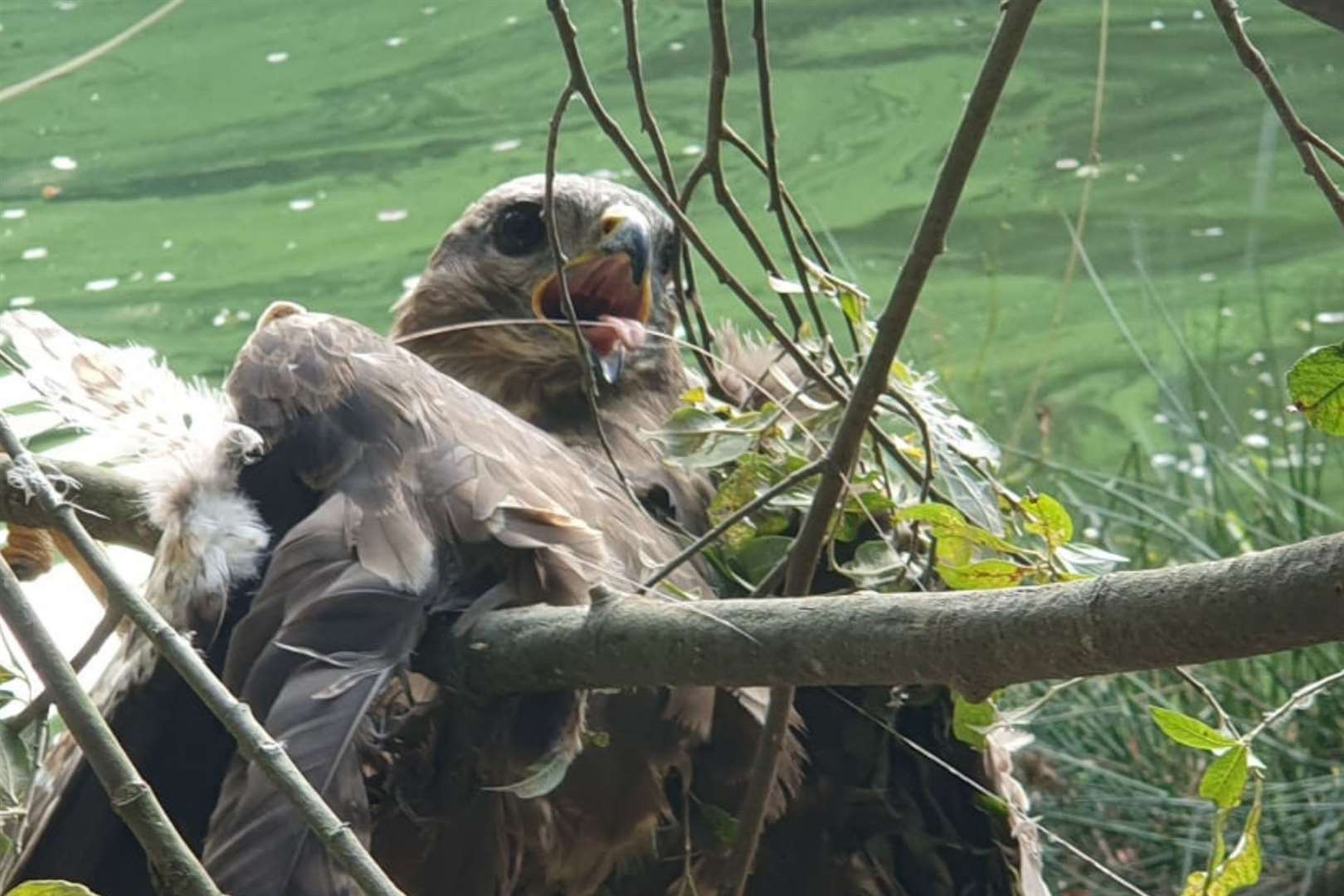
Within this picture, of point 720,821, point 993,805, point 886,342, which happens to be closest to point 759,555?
point 720,821

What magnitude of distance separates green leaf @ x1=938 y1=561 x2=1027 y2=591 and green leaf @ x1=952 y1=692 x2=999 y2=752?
0.71 ft

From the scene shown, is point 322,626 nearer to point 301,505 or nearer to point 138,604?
point 301,505

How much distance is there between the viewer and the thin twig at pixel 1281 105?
1.31 meters

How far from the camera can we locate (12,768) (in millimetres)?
1455

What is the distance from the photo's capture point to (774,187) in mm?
1728

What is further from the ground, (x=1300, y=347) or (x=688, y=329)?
(x=688, y=329)

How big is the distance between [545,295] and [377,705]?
104cm

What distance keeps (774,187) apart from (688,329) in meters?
0.39

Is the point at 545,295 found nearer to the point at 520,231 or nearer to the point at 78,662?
the point at 520,231

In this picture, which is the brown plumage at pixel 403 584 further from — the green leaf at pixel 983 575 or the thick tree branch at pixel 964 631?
the green leaf at pixel 983 575

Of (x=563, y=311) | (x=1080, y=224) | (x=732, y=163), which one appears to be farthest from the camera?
(x=732, y=163)

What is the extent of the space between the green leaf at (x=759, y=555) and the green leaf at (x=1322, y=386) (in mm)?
650

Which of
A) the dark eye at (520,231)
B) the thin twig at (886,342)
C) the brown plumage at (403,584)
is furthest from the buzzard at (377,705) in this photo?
the dark eye at (520,231)

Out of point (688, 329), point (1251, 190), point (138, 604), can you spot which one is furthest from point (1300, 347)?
point (138, 604)
